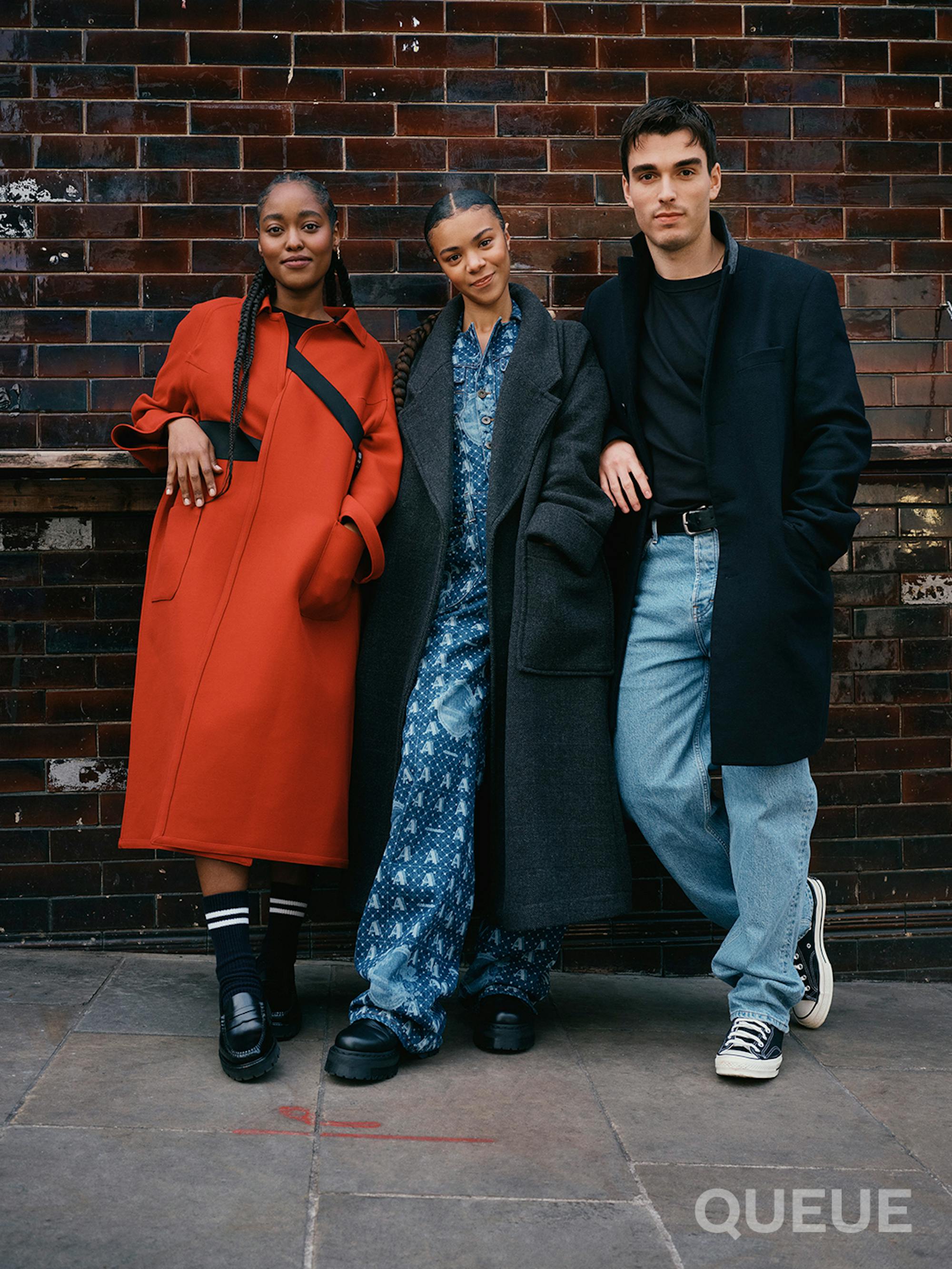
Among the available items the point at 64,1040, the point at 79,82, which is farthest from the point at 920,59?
the point at 64,1040

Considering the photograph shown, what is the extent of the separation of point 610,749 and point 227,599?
108cm

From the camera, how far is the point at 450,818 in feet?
9.64

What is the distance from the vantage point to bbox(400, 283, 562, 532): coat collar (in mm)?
3025

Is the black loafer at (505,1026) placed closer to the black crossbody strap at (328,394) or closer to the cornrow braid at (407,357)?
the black crossbody strap at (328,394)

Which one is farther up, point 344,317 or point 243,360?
point 344,317

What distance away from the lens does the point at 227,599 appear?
9.66 feet

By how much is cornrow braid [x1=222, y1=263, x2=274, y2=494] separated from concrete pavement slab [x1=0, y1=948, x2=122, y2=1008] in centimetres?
151

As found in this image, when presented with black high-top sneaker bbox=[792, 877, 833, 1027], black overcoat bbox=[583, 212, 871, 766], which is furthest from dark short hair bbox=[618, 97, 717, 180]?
black high-top sneaker bbox=[792, 877, 833, 1027]

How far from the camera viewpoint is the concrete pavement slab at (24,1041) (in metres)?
2.63

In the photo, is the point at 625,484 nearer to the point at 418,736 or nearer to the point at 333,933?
the point at 418,736

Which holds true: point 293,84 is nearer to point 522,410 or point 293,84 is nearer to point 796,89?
point 522,410

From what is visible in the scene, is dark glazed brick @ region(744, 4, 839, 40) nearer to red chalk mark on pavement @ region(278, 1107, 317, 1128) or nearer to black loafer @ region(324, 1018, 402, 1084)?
black loafer @ region(324, 1018, 402, 1084)

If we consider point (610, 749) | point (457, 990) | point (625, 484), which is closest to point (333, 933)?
point (457, 990)

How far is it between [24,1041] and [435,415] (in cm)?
192
